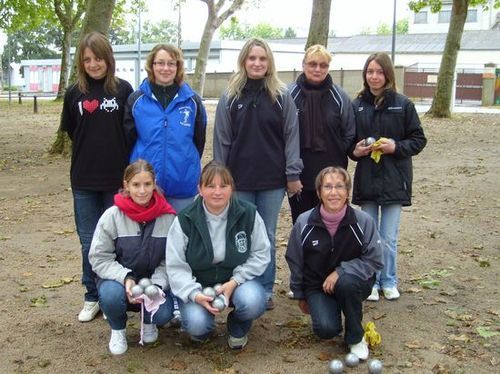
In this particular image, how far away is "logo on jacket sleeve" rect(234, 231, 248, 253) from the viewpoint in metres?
4.40

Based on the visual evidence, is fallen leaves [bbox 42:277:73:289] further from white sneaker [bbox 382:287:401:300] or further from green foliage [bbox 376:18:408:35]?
green foliage [bbox 376:18:408:35]

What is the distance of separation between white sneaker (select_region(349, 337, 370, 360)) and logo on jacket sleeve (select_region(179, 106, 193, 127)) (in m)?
1.97

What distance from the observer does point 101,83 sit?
479cm

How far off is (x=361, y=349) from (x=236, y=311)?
88 cm

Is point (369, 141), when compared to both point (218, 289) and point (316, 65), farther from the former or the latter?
point (218, 289)

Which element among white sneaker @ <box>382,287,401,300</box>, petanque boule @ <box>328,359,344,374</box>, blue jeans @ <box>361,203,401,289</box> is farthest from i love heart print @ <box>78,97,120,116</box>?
white sneaker @ <box>382,287,401,300</box>

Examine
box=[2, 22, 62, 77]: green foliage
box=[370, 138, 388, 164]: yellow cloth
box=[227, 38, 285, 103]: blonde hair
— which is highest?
box=[2, 22, 62, 77]: green foliage

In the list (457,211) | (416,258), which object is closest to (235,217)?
(416,258)

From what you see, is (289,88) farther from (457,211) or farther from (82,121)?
(457,211)

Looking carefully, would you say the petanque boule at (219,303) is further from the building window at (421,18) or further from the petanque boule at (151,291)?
the building window at (421,18)

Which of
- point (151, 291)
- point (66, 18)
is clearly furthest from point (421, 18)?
point (151, 291)

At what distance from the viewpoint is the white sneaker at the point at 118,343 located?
4.41m

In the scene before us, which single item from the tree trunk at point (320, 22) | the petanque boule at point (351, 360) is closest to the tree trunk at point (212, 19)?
the tree trunk at point (320, 22)

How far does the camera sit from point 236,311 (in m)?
4.32
